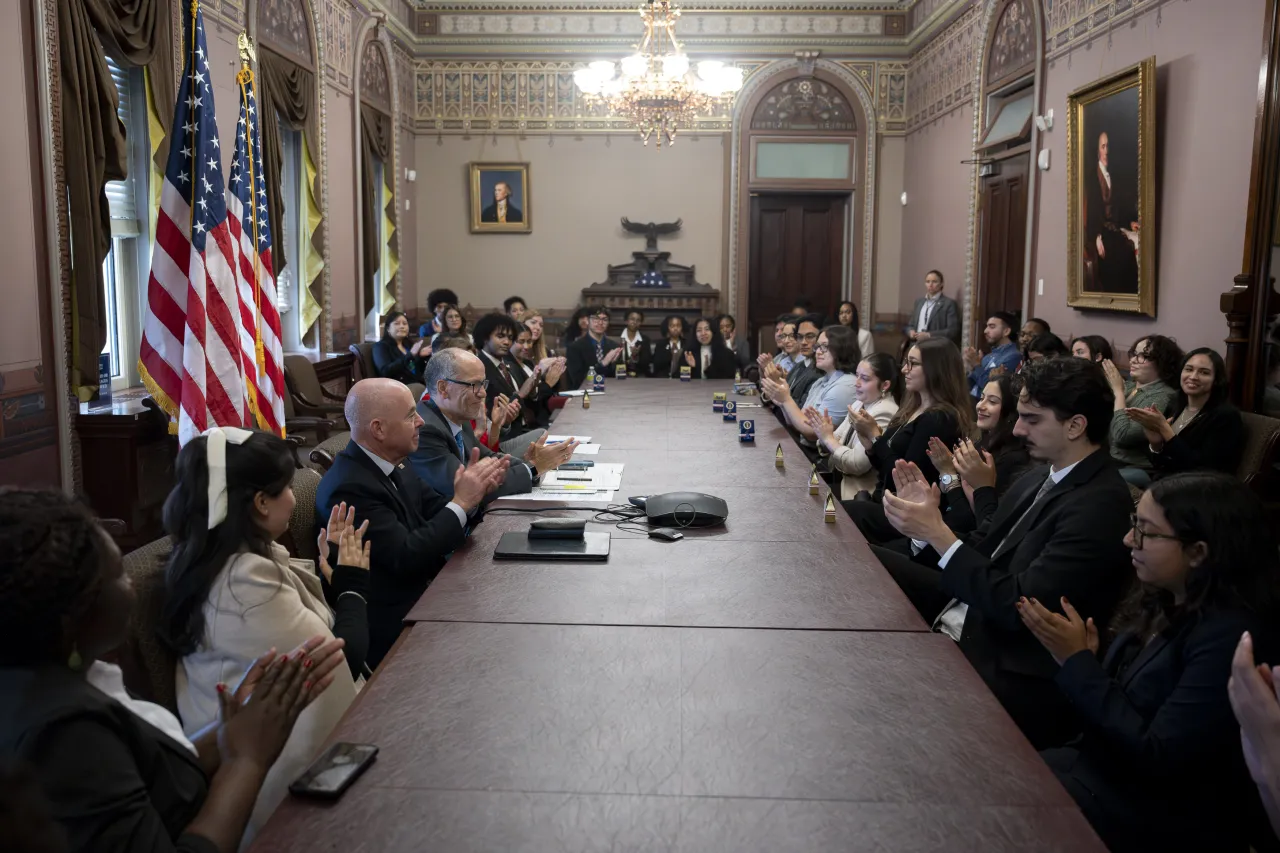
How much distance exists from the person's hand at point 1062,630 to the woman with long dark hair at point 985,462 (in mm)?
1260

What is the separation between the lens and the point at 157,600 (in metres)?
2.04

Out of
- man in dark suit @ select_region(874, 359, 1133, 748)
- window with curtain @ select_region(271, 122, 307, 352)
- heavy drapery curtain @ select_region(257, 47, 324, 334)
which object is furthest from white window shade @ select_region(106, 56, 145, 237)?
man in dark suit @ select_region(874, 359, 1133, 748)

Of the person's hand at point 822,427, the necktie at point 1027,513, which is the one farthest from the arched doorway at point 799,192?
the necktie at point 1027,513

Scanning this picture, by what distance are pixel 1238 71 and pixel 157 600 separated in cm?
572

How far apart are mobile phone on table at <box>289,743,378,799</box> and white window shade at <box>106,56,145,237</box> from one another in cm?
493

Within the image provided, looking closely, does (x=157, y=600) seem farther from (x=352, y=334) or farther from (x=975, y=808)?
(x=352, y=334)

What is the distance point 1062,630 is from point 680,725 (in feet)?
3.05

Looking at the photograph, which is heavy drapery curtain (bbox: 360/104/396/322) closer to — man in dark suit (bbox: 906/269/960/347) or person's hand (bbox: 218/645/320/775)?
man in dark suit (bbox: 906/269/960/347)

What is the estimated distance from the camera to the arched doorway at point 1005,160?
8.11 metres

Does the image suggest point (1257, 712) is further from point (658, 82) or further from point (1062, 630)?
point (658, 82)

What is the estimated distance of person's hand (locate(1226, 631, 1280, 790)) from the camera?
1688mm

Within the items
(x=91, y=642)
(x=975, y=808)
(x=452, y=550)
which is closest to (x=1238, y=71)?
(x=452, y=550)

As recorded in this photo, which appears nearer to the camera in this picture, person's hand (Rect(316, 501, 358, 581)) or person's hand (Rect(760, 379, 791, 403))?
person's hand (Rect(316, 501, 358, 581))

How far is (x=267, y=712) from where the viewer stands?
67.6 inches
